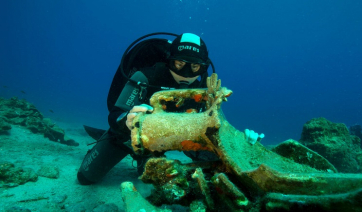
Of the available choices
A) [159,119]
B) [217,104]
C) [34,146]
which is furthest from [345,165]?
[34,146]

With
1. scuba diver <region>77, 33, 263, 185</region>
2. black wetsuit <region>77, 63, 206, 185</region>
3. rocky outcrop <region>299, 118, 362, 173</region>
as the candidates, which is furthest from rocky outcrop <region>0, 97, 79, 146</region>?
rocky outcrop <region>299, 118, 362, 173</region>

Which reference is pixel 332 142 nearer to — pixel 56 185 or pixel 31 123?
pixel 56 185

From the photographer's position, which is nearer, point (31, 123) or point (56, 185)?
point (56, 185)

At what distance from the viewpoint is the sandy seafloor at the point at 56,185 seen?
313cm

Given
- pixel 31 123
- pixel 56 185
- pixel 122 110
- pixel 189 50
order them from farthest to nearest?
pixel 31 123, pixel 56 185, pixel 189 50, pixel 122 110

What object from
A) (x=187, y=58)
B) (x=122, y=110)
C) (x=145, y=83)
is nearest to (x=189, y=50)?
(x=187, y=58)

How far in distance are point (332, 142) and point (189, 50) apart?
18.0 ft

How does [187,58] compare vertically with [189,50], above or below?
below

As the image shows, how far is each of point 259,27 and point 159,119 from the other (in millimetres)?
119610

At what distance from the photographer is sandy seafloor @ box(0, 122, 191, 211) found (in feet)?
10.3

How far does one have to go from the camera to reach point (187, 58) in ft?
11.7

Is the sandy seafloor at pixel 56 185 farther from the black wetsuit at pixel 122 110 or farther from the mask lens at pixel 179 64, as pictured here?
the mask lens at pixel 179 64

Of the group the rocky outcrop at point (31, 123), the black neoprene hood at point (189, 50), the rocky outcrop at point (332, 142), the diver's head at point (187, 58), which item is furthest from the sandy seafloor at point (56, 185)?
the rocky outcrop at point (332, 142)

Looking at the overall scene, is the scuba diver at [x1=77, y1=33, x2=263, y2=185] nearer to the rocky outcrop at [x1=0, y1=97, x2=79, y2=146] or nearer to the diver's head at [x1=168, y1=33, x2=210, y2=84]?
the diver's head at [x1=168, y1=33, x2=210, y2=84]
